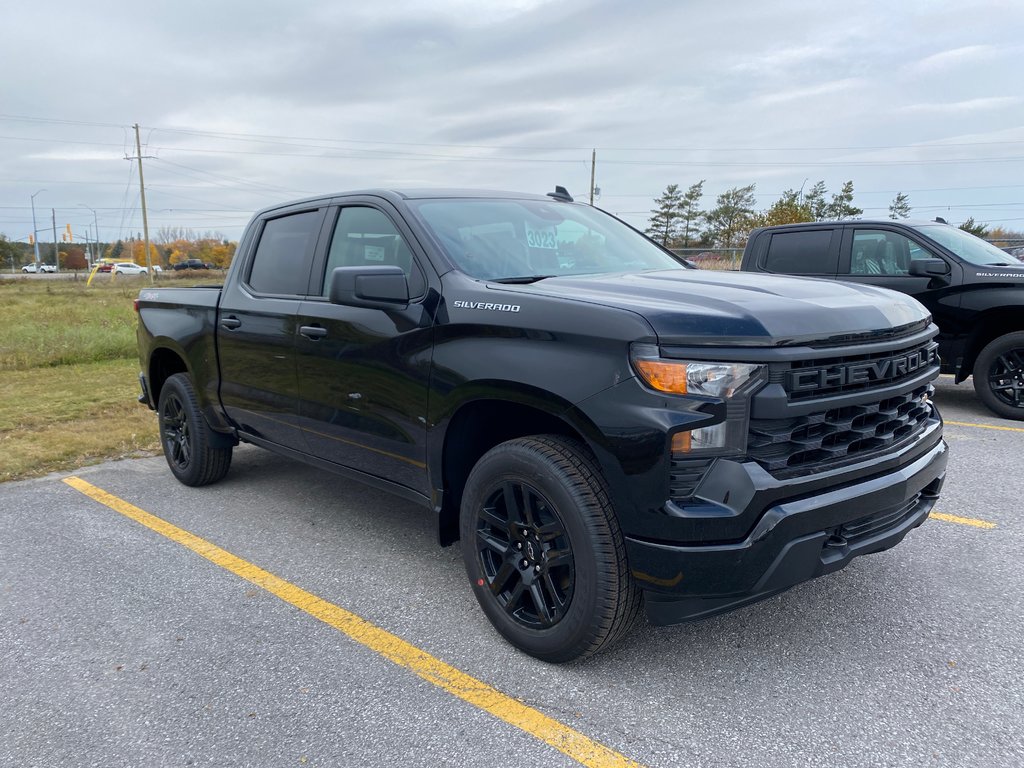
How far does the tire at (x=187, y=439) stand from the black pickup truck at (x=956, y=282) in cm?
580

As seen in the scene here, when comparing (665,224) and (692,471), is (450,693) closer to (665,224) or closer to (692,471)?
(692,471)

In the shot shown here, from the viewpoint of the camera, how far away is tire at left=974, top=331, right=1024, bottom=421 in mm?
6840

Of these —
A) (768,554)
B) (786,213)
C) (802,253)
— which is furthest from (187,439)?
(786,213)

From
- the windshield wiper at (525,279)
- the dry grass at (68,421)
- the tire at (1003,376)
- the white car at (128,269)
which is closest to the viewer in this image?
the windshield wiper at (525,279)

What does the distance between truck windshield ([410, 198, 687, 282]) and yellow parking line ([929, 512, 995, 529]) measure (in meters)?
2.11

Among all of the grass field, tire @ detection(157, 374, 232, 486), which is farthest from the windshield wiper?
the grass field

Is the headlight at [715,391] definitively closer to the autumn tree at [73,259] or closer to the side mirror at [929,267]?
the side mirror at [929,267]

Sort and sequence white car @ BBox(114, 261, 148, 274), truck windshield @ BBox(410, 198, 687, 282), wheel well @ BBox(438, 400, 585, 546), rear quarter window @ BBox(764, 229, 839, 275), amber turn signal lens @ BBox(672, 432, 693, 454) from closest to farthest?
1. amber turn signal lens @ BBox(672, 432, 693, 454)
2. wheel well @ BBox(438, 400, 585, 546)
3. truck windshield @ BBox(410, 198, 687, 282)
4. rear quarter window @ BBox(764, 229, 839, 275)
5. white car @ BBox(114, 261, 148, 274)

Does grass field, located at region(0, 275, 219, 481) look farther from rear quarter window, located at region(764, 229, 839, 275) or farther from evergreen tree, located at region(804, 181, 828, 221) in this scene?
evergreen tree, located at region(804, 181, 828, 221)

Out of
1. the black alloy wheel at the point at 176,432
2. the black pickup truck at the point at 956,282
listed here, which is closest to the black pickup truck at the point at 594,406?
the black alloy wheel at the point at 176,432

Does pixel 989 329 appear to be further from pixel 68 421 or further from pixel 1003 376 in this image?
pixel 68 421

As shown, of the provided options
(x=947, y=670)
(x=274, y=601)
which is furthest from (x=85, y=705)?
(x=947, y=670)

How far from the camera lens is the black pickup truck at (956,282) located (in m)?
6.87

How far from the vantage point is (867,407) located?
2.68 meters
